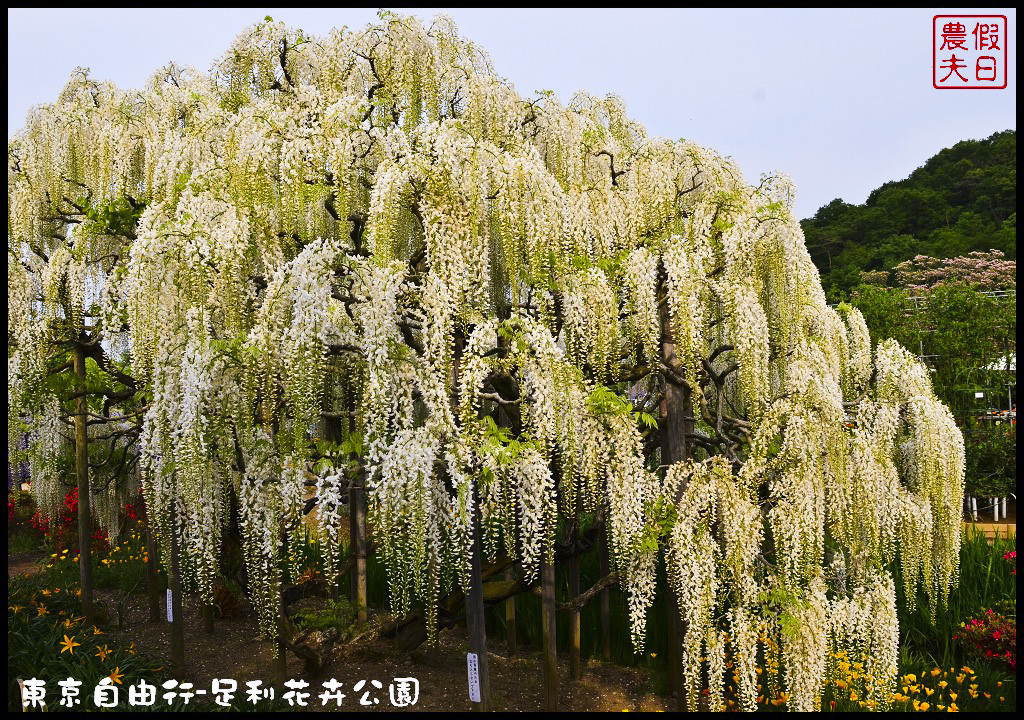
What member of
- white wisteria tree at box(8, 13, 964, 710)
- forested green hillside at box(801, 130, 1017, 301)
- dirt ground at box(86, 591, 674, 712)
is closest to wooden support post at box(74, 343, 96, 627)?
dirt ground at box(86, 591, 674, 712)

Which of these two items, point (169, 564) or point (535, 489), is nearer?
point (535, 489)

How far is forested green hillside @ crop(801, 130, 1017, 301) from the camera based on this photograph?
2078cm

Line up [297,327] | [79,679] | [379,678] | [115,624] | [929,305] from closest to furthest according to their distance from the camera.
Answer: [297,327]
[79,679]
[379,678]
[115,624]
[929,305]

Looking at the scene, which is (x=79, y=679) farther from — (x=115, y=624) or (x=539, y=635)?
(x=539, y=635)

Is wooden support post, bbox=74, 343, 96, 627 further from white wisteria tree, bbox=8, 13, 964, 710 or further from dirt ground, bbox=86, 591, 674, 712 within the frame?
white wisteria tree, bbox=8, 13, 964, 710

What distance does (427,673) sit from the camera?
18.4 feet

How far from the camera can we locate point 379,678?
5438mm

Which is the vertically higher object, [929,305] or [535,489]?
[929,305]

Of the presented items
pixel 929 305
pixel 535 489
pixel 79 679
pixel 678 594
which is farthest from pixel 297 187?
pixel 929 305

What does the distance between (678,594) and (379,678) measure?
96.9 inches

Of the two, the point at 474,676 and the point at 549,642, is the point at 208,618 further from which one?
the point at 549,642

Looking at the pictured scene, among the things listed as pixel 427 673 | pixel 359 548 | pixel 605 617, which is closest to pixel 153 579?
pixel 359 548

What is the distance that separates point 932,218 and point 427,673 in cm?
2348

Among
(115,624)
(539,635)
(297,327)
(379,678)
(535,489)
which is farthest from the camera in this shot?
(115,624)
